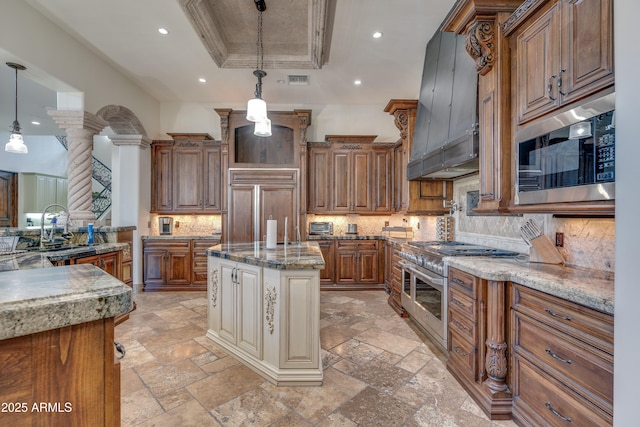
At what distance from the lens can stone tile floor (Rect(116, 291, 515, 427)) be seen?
73.7 inches

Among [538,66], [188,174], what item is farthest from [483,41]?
[188,174]

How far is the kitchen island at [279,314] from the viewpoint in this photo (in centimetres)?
223

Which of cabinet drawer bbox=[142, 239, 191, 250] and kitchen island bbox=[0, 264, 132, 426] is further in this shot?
cabinet drawer bbox=[142, 239, 191, 250]

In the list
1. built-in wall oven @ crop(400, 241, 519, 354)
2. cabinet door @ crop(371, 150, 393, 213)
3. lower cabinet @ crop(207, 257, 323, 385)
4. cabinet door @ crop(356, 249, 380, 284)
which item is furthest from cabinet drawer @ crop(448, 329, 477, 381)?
cabinet door @ crop(371, 150, 393, 213)

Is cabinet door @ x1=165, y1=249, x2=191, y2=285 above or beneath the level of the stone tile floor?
above

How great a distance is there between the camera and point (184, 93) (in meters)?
5.11

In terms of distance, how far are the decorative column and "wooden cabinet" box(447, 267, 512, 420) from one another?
14.7 feet

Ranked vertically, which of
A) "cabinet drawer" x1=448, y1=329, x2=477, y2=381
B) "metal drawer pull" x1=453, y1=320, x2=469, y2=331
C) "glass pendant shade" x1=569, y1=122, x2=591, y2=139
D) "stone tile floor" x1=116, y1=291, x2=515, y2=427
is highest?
"glass pendant shade" x1=569, y1=122, x2=591, y2=139

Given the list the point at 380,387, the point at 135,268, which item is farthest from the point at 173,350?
the point at 135,268

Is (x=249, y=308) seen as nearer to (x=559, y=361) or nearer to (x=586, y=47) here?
(x=559, y=361)

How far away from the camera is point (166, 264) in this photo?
4945 mm

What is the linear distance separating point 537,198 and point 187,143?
517 centimetres

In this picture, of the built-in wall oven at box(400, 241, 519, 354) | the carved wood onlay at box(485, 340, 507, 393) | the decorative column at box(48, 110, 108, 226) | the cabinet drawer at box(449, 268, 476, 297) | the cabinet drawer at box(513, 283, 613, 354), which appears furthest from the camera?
the decorative column at box(48, 110, 108, 226)

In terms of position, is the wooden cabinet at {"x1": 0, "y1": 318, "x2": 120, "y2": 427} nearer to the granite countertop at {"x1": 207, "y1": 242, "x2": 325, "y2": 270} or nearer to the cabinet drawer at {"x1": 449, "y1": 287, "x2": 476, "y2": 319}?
the granite countertop at {"x1": 207, "y1": 242, "x2": 325, "y2": 270}
